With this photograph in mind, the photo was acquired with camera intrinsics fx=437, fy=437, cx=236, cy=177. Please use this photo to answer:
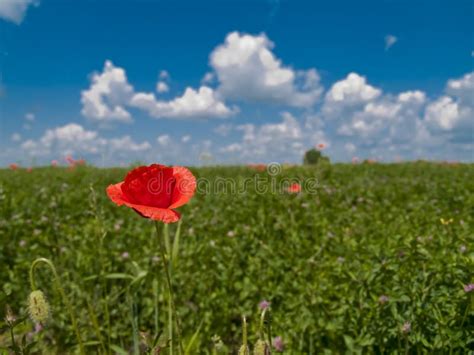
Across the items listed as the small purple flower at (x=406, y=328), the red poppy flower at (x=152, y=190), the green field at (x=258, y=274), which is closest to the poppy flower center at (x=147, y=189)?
the red poppy flower at (x=152, y=190)

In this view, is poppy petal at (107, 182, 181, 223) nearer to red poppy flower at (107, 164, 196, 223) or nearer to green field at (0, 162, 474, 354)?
red poppy flower at (107, 164, 196, 223)

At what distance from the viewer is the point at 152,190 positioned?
127 cm

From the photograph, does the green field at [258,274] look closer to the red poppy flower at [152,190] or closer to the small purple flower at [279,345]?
the small purple flower at [279,345]

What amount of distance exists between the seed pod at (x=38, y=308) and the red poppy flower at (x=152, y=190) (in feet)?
1.51

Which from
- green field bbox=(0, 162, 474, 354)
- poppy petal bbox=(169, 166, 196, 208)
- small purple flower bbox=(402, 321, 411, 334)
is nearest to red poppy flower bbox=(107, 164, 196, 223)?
poppy petal bbox=(169, 166, 196, 208)

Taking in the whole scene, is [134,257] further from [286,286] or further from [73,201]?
[73,201]

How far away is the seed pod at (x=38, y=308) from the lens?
4.58ft

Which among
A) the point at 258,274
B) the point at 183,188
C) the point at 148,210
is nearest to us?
the point at 148,210

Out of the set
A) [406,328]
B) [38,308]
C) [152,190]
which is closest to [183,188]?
[152,190]

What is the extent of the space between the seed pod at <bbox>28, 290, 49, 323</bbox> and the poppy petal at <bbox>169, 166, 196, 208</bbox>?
56cm

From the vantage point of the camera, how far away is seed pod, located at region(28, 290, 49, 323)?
4.58ft

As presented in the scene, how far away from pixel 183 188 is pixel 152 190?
91 mm

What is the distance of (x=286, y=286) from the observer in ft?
10.3

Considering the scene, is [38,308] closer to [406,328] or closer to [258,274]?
[406,328]
